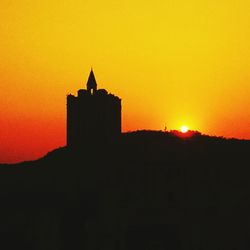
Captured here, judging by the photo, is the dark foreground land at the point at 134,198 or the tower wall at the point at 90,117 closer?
the dark foreground land at the point at 134,198

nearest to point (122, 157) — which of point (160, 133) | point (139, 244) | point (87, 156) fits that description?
point (87, 156)

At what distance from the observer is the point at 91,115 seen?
7725 cm

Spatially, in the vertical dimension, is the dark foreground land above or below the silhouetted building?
below

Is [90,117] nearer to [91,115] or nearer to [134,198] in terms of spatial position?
[91,115]

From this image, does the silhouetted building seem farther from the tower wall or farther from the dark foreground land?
the dark foreground land

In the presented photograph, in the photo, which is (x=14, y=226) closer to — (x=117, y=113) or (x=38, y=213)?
(x=38, y=213)

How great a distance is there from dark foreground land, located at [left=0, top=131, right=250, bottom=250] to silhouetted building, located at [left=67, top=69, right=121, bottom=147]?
1.38 meters

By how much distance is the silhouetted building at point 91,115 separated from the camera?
77.5 m

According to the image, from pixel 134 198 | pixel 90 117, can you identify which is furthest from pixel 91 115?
pixel 134 198

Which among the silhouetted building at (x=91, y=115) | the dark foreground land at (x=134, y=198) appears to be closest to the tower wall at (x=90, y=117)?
the silhouetted building at (x=91, y=115)

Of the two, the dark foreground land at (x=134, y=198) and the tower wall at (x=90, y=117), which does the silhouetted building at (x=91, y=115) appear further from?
the dark foreground land at (x=134, y=198)

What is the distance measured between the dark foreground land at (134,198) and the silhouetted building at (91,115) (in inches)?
54.4

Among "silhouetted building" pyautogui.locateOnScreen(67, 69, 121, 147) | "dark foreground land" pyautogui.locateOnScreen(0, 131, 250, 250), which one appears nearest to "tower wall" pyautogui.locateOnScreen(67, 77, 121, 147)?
"silhouetted building" pyautogui.locateOnScreen(67, 69, 121, 147)

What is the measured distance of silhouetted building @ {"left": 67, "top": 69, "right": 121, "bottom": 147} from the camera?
77.5 meters
